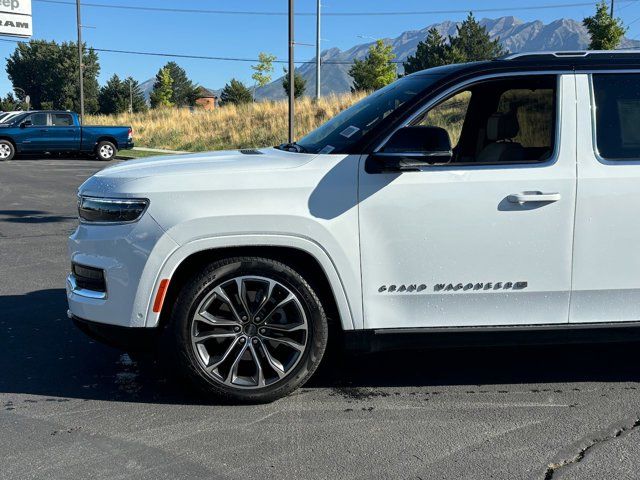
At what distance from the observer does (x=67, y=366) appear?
4.58m

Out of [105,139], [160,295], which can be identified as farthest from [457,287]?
[105,139]

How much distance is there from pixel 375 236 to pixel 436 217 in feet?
1.17

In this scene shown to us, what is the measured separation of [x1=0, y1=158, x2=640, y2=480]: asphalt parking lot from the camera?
3227 millimetres

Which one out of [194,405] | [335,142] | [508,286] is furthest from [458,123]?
[194,405]

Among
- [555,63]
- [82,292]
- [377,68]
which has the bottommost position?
[82,292]

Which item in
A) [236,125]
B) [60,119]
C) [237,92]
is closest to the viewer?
[60,119]

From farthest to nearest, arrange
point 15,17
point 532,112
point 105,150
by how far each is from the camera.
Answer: point 15,17, point 105,150, point 532,112

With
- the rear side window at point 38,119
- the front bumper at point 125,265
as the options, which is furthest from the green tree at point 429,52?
the front bumper at point 125,265

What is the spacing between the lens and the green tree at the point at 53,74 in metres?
84.8

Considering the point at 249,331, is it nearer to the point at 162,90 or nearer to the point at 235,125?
the point at 235,125

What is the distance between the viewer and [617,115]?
4008mm

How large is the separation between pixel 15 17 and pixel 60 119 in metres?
31.0

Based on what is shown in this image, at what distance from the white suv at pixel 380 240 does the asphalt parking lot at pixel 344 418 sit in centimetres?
38

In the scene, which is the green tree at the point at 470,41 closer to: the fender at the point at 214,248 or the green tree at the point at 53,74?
the green tree at the point at 53,74
